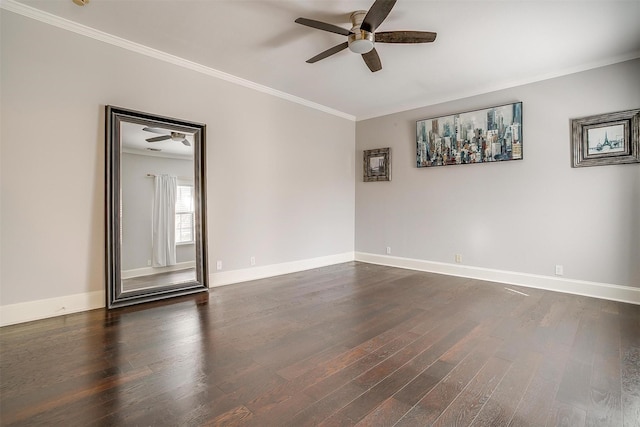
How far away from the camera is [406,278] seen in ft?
15.4

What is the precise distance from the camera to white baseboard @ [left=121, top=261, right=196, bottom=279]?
340cm

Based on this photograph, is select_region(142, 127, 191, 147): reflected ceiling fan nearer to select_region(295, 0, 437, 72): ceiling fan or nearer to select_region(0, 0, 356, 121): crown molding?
select_region(0, 0, 356, 121): crown molding

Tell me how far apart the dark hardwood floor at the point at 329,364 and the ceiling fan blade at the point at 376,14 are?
2660 millimetres

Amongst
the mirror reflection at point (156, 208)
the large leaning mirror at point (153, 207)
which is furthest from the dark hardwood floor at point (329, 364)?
the mirror reflection at point (156, 208)

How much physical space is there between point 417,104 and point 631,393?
4.59m

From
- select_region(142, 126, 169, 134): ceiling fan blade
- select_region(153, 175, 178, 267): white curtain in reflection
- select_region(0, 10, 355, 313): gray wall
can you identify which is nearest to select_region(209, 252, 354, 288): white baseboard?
select_region(0, 10, 355, 313): gray wall

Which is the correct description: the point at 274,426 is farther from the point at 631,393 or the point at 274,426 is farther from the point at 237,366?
the point at 631,393

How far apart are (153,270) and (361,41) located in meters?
3.41

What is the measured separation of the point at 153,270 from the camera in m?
3.62

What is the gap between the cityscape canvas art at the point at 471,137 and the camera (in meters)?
4.29

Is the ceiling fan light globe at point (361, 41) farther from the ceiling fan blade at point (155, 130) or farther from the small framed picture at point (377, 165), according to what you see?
the small framed picture at point (377, 165)

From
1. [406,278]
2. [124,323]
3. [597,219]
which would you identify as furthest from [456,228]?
[124,323]

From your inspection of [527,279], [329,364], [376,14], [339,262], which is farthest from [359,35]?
[339,262]

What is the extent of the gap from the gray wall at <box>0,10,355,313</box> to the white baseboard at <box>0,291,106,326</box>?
0.05 metres
